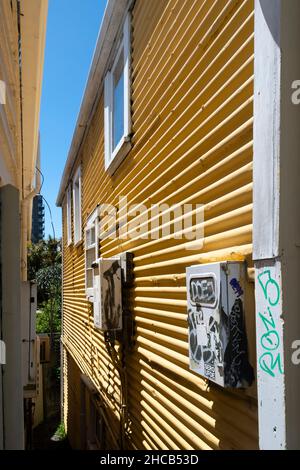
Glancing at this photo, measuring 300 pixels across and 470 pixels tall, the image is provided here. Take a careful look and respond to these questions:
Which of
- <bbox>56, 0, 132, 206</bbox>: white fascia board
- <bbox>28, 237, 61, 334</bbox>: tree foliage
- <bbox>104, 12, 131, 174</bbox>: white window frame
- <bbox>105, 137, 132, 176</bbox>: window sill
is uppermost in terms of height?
<bbox>56, 0, 132, 206</bbox>: white fascia board

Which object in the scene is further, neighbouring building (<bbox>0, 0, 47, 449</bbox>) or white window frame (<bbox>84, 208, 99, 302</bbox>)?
white window frame (<bbox>84, 208, 99, 302</bbox>)

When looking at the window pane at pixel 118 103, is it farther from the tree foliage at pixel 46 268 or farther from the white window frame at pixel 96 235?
the tree foliage at pixel 46 268

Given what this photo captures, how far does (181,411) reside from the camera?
3.47 meters

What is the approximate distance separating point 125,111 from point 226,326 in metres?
3.47

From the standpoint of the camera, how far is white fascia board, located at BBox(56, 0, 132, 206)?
539cm

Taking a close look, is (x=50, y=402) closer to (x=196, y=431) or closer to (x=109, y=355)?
(x=109, y=355)

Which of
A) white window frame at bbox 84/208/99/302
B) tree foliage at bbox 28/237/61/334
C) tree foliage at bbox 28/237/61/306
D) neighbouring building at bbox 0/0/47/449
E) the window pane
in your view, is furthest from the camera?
tree foliage at bbox 28/237/61/306

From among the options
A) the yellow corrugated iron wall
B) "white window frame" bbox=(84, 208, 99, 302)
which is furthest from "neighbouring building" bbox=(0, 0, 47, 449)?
"white window frame" bbox=(84, 208, 99, 302)

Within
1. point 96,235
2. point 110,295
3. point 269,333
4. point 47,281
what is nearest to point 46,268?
point 47,281

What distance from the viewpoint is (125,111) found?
5.20 meters

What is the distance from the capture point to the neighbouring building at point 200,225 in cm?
200

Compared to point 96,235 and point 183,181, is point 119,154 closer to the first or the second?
point 183,181

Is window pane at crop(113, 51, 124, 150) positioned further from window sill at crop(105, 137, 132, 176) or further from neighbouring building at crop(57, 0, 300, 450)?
window sill at crop(105, 137, 132, 176)

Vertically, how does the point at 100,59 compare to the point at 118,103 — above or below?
above
